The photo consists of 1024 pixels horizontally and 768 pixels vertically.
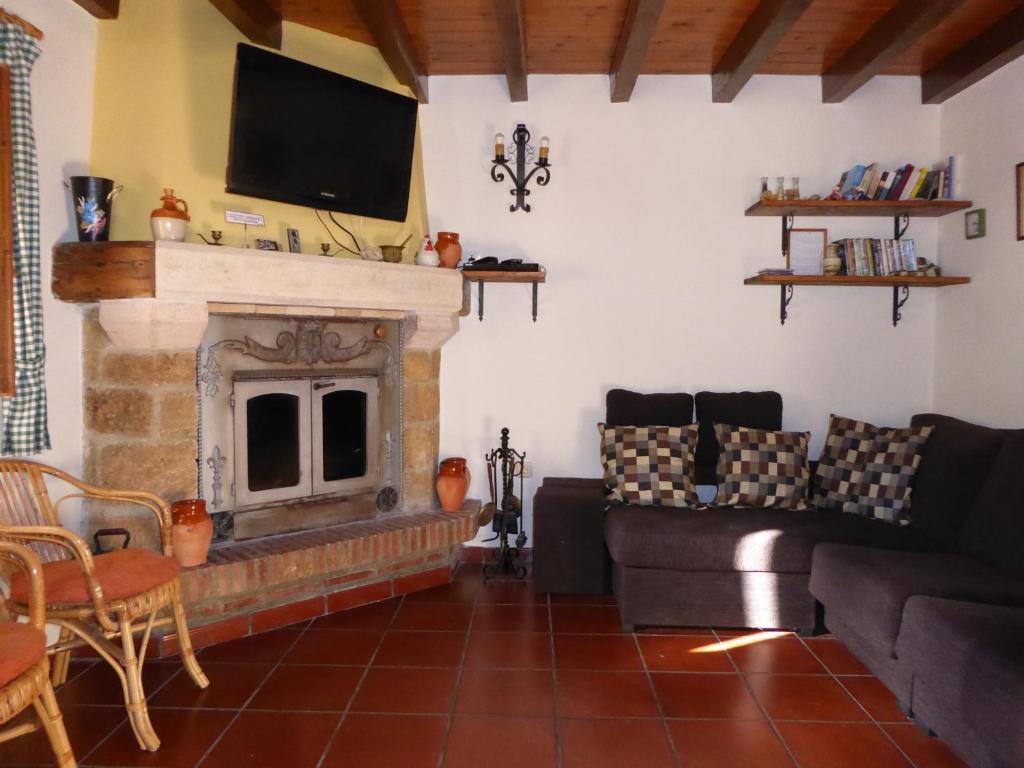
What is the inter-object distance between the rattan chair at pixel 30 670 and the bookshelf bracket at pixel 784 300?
358cm

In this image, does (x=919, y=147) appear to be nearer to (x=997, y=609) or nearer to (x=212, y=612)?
(x=997, y=609)

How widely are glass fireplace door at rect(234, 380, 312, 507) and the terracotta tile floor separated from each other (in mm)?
646

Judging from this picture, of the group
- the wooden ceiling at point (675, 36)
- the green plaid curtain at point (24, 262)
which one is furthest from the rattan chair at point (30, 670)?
the wooden ceiling at point (675, 36)

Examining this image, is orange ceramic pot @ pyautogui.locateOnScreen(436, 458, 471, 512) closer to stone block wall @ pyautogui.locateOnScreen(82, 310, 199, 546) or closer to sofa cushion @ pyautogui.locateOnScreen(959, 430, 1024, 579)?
stone block wall @ pyautogui.locateOnScreen(82, 310, 199, 546)

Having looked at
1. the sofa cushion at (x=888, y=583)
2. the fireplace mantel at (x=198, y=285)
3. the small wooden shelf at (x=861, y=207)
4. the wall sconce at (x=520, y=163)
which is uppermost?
the wall sconce at (x=520, y=163)

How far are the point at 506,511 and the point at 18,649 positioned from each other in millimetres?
2362

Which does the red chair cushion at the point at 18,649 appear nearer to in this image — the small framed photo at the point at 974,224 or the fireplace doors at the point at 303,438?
the fireplace doors at the point at 303,438

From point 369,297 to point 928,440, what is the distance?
2700 millimetres

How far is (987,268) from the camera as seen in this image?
3.52 meters

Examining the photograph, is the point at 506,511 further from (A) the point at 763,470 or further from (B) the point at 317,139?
(B) the point at 317,139

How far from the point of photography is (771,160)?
3.97 metres

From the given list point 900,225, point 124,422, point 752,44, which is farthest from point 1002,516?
point 124,422

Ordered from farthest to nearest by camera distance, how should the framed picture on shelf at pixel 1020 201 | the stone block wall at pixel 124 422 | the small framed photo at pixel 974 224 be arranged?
the small framed photo at pixel 974 224, the framed picture on shelf at pixel 1020 201, the stone block wall at pixel 124 422

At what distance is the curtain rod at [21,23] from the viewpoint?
7.94 feet
